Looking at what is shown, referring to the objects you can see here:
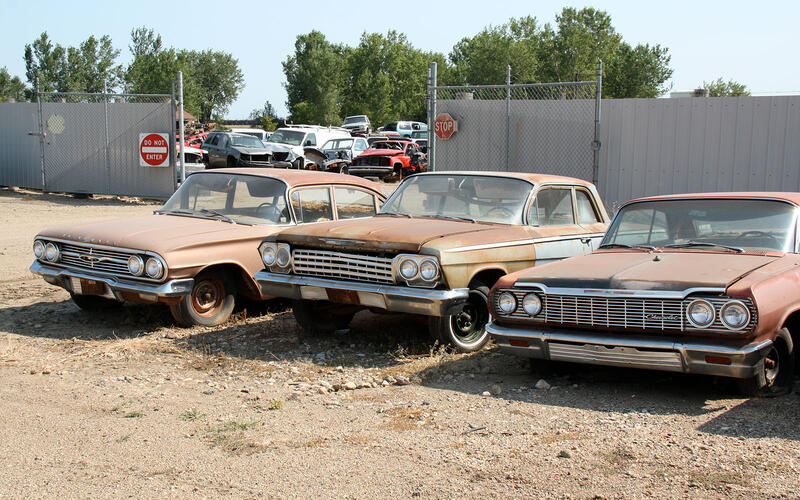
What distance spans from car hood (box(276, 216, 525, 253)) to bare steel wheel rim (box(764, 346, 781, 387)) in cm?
232

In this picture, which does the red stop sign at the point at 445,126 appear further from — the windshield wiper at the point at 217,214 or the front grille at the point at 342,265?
the front grille at the point at 342,265

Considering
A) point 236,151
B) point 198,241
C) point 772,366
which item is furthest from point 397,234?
point 236,151

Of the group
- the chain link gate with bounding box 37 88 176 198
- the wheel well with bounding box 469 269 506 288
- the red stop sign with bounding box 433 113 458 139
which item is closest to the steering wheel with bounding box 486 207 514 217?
the wheel well with bounding box 469 269 506 288

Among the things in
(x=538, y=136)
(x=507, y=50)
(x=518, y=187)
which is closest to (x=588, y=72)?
(x=507, y=50)

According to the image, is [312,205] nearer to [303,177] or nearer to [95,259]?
[303,177]

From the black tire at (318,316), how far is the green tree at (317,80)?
6518cm

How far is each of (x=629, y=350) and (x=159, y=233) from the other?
4.45m

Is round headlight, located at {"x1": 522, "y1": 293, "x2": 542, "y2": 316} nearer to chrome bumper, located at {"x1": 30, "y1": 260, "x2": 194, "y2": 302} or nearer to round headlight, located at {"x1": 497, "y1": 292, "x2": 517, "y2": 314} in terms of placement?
round headlight, located at {"x1": 497, "y1": 292, "x2": 517, "y2": 314}

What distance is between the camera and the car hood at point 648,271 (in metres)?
5.12

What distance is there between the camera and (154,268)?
7.15 m

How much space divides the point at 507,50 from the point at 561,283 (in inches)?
2770

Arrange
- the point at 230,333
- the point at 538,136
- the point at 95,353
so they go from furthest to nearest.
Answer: the point at 538,136 < the point at 230,333 < the point at 95,353

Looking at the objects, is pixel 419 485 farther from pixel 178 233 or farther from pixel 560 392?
pixel 178 233

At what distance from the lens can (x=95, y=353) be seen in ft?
22.1
